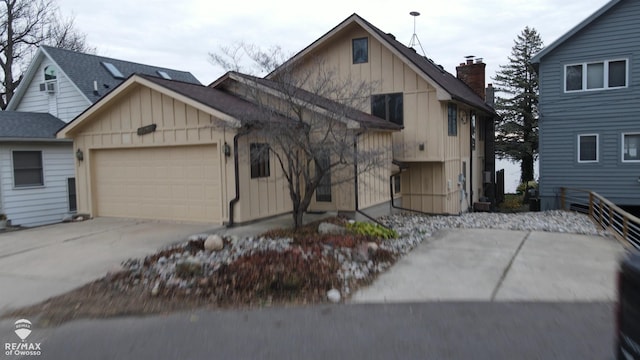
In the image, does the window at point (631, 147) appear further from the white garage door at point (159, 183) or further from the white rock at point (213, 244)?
the white rock at point (213, 244)

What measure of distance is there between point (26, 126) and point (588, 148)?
19730mm

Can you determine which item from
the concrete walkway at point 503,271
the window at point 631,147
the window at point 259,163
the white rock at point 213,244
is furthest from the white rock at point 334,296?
the window at point 631,147

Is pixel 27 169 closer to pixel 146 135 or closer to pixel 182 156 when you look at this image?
pixel 146 135

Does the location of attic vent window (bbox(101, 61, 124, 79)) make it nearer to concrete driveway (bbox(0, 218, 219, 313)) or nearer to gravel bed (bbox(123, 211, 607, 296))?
concrete driveway (bbox(0, 218, 219, 313))

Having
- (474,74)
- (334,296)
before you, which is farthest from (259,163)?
(474,74)

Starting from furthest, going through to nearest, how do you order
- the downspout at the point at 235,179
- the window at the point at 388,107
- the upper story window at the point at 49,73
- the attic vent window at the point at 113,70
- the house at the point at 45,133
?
the attic vent window at the point at 113,70 → the upper story window at the point at 49,73 → the window at the point at 388,107 → the house at the point at 45,133 → the downspout at the point at 235,179

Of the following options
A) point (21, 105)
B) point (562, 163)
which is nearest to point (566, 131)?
point (562, 163)

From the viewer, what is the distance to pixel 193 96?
11.2 m

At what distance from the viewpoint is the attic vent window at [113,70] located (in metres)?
21.0

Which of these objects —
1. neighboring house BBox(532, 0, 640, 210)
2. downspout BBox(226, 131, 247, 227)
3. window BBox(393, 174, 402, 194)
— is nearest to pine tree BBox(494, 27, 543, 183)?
neighboring house BBox(532, 0, 640, 210)

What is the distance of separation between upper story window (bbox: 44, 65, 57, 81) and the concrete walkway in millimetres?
17305

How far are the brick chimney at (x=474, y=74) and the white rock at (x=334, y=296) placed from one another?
1899cm

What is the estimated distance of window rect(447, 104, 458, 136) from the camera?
16.0 m

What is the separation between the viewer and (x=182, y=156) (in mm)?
11844
